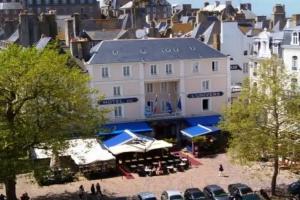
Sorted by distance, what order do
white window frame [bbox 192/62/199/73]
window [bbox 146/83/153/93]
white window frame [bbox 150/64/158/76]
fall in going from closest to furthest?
1. white window frame [bbox 150/64/158/76]
2. window [bbox 146/83/153/93]
3. white window frame [bbox 192/62/199/73]

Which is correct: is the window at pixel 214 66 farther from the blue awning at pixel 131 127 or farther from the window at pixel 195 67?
the blue awning at pixel 131 127

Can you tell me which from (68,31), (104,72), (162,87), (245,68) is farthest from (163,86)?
(68,31)

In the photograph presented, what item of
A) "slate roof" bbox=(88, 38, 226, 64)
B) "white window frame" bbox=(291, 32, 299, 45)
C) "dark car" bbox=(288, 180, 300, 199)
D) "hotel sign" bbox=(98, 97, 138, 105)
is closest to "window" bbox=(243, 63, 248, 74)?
"slate roof" bbox=(88, 38, 226, 64)

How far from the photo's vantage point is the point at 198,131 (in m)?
49.7

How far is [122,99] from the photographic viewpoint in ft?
173

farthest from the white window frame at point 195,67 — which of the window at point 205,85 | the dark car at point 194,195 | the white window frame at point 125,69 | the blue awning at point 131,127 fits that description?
the dark car at point 194,195

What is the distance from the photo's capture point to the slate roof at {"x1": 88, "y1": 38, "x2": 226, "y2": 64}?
5275cm

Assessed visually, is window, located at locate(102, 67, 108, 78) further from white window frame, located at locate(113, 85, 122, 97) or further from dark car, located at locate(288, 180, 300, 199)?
dark car, located at locate(288, 180, 300, 199)

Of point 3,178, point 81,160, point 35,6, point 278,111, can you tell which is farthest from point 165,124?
point 35,6

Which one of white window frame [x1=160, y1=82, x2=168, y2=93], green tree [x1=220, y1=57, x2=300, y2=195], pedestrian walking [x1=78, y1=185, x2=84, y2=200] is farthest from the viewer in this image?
white window frame [x1=160, y1=82, x2=168, y2=93]

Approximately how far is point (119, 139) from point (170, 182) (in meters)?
7.94

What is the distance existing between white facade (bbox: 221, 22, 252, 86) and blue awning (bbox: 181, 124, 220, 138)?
14.2 metres

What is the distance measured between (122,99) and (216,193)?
64.4 ft

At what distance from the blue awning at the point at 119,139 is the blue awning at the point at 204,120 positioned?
7791 millimetres
